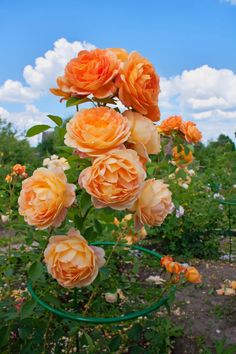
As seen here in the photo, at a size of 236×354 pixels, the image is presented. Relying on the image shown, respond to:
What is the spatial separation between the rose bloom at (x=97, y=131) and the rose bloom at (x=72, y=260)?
23 cm

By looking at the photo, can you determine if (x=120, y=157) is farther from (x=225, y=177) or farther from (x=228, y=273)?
(x=225, y=177)

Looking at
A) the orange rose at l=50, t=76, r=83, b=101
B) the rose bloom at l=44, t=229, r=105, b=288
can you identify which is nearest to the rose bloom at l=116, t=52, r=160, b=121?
the orange rose at l=50, t=76, r=83, b=101

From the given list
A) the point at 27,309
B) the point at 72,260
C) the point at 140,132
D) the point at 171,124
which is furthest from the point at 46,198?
the point at 171,124

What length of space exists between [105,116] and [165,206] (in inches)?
10.7

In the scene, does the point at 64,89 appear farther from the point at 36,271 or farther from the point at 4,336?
the point at 4,336

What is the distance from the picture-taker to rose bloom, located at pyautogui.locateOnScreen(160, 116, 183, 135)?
148cm

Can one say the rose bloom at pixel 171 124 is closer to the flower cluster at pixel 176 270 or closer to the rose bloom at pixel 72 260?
the flower cluster at pixel 176 270

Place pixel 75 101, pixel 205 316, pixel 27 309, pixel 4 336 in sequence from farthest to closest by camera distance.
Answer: pixel 205 316 → pixel 4 336 → pixel 27 309 → pixel 75 101

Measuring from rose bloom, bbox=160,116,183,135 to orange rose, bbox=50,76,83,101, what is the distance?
0.51 metres

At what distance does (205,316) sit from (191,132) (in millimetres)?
1485

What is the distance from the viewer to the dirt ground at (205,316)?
2.21m

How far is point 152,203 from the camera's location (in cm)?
101

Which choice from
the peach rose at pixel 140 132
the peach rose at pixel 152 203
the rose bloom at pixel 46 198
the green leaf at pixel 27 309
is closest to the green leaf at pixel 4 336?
the green leaf at pixel 27 309

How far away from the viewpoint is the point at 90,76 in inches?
38.7
